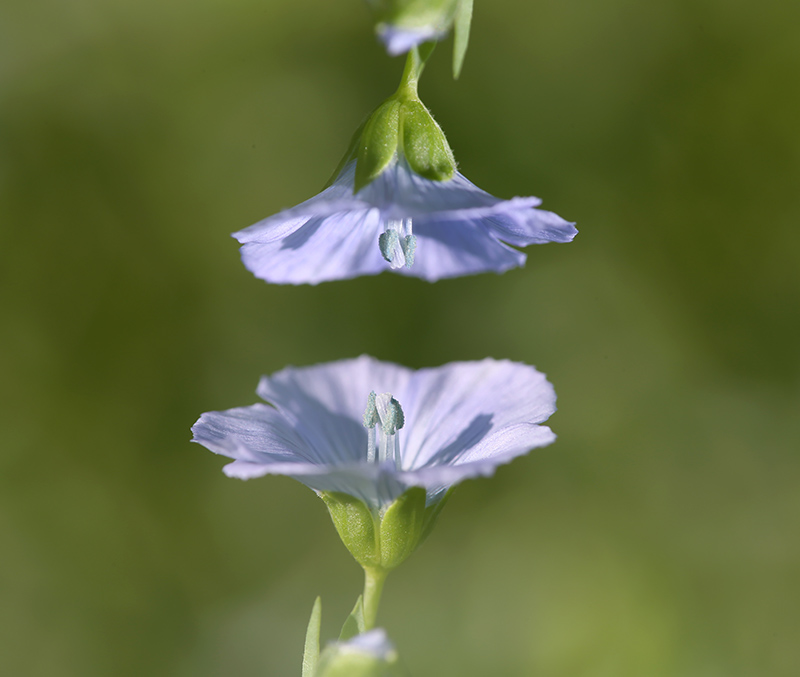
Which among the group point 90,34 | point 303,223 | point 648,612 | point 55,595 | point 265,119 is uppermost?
point 90,34

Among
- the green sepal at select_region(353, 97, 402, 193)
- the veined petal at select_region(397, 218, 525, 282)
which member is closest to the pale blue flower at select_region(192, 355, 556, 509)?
the veined petal at select_region(397, 218, 525, 282)

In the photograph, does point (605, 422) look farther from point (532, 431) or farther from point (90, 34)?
point (90, 34)

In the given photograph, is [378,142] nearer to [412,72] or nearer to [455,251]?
[412,72]

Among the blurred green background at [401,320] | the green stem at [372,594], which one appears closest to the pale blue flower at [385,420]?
the green stem at [372,594]

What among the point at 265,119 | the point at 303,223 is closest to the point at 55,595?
the point at 265,119

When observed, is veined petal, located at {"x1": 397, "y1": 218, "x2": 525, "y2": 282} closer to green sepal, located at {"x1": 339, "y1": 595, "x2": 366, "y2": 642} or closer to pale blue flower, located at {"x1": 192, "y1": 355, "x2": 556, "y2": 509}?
pale blue flower, located at {"x1": 192, "y1": 355, "x2": 556, "y2": 509}

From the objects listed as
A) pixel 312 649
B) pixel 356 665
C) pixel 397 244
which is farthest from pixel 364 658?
pixel 397 244
